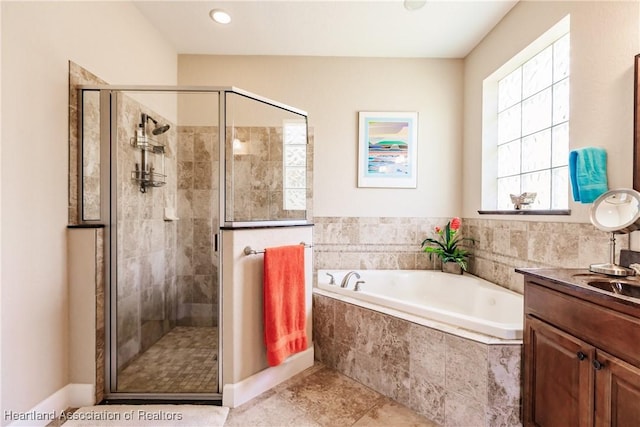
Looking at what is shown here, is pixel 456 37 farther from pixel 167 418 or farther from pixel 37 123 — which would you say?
pixel 167 418

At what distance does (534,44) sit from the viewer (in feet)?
6.59

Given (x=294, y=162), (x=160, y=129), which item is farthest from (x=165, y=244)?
(x=294, y=162)

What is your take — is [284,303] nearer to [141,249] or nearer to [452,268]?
[141,249]

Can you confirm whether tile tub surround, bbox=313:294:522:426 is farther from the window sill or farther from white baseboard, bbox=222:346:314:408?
the window sill

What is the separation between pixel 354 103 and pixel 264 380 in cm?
250

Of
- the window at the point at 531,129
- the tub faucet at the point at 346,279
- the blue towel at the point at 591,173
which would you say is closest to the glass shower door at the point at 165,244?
the tub faucet at the point at 346,279

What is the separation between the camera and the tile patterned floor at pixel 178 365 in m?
1.79

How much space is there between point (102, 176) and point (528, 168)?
3.01m

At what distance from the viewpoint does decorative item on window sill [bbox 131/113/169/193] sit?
6.53ft

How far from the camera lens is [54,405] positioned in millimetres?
1532

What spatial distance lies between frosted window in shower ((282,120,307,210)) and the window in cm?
165

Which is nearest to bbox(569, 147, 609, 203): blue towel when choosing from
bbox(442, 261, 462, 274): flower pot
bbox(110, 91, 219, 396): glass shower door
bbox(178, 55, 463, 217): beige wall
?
bbox(442, 261, 462, 274): flower pot

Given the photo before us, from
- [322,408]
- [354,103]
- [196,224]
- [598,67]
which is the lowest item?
[322,408]

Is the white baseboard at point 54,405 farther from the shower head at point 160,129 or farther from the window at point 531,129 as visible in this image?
the window at point 531,129
